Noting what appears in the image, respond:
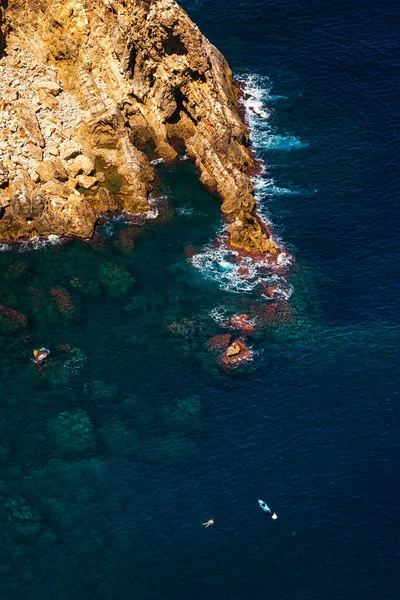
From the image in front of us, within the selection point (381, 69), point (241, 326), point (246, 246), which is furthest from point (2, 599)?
point (381, 69)

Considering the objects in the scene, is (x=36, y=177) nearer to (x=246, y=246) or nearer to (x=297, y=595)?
(x=246, y=246)

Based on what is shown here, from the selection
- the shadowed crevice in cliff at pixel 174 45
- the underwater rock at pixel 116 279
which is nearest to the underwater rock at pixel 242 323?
the underwater rock at pixel 116 279

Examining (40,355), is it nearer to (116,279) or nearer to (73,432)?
(73,432)

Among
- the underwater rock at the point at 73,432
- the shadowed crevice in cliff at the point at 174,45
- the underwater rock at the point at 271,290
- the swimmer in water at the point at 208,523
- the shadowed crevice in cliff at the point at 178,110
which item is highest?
the shadowed crevice in cliff at the point at 174,45

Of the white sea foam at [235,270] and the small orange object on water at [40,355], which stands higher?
the white sea foam at [235,270]

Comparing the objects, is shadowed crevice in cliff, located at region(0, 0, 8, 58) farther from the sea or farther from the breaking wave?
the breaking wave

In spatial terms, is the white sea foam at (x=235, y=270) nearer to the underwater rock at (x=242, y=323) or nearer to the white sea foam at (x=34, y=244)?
the underwater rock at (x=242, y=323)

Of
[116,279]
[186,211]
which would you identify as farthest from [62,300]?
[186,211]
